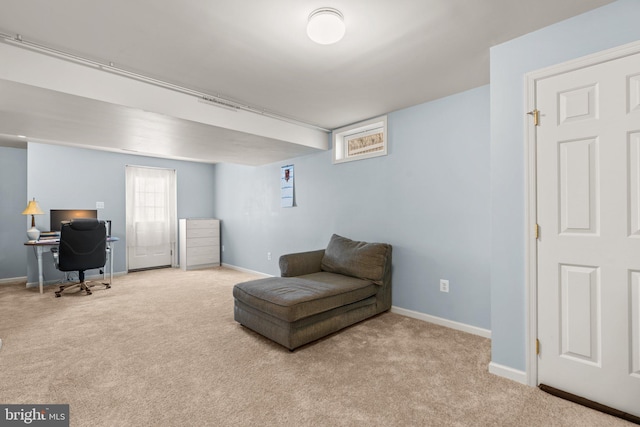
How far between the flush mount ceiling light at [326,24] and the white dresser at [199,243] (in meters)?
5.27

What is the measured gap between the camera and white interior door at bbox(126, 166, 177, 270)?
5.93 metres

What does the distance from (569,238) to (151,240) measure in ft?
22.2

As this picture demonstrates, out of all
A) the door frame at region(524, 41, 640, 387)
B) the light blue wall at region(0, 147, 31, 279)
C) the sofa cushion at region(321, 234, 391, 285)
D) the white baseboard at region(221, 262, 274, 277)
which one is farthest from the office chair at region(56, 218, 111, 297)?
A: the door frame at region(524, 41, 640, 387)

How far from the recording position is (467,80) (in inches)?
106

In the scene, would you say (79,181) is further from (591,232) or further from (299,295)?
(591,232)

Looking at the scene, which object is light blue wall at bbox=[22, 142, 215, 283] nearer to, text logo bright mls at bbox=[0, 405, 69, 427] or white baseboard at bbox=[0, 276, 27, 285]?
white baseboard at bbox=[0, 276, 27, 285]

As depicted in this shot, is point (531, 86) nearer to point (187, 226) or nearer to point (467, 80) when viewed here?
point (467, 80)

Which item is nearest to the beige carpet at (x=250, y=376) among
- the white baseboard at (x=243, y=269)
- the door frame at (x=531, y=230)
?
the door frame at (x=531, y=230)

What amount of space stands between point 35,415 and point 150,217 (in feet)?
16.4

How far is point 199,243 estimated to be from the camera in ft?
20.7

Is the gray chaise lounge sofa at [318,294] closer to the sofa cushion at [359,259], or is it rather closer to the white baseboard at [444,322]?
the sofa cushion at [359,259]

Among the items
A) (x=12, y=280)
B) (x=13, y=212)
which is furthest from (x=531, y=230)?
(x=12, y=280)

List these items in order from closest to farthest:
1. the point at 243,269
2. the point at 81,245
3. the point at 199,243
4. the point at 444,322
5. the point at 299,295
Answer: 1. the point at 299,295
2. the point at 444,322
3. the point at 81,245
4. the point at 243,269
5. the point at 199,243

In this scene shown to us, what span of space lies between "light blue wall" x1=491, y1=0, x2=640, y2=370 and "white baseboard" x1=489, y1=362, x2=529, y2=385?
30mm
